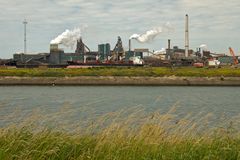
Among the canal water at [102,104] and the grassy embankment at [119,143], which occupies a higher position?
the grassy embankment at [119,143]

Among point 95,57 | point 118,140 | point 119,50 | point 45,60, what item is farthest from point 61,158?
point 119,50

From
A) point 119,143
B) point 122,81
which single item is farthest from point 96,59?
point 119,143

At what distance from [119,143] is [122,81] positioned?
185 ft

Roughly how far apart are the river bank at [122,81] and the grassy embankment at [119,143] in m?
54.9

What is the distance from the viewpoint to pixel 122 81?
62906 millimetres

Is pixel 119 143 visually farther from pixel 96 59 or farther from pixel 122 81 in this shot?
pixel 96 59

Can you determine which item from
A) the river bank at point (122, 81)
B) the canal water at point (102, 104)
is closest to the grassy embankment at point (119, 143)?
the canal water at point (102, 104)

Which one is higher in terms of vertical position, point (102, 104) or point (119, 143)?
point (119, 143)

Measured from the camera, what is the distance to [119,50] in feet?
437

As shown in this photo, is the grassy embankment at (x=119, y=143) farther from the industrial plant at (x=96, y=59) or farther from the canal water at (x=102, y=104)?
the industrial plant at (x=96, y=59)

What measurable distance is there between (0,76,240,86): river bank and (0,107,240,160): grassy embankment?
2163 inches

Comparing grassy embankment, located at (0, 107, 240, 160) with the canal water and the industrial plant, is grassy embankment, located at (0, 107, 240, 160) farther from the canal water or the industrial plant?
the industrial plant

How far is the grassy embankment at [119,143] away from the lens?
19.7ft

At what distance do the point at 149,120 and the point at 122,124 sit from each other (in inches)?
17.4
